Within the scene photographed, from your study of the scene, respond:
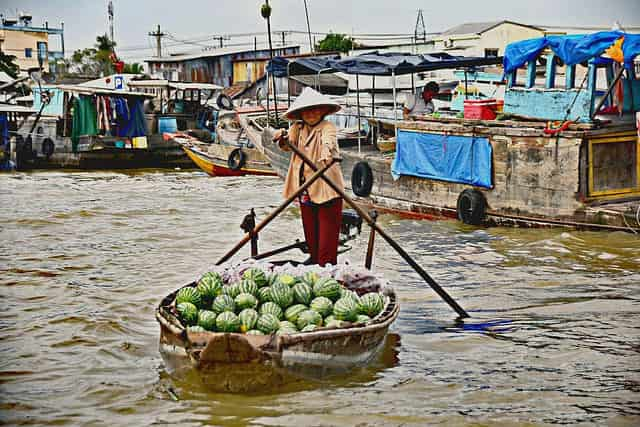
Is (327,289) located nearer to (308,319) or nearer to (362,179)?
(308,319)

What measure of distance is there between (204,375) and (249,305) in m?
0.51

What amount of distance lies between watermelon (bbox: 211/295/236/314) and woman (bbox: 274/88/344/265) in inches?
59.2

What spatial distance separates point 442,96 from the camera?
20578mm

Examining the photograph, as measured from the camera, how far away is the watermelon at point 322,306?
461 centimetres

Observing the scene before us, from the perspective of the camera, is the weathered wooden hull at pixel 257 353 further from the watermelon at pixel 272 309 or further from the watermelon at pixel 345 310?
the watermelon at pixel 272 309

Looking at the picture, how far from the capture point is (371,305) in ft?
15.8

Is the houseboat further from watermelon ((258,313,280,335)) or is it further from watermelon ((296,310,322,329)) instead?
watermelon ((258,313,280,335))

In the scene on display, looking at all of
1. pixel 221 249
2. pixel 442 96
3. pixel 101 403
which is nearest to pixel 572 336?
pixel 101 403

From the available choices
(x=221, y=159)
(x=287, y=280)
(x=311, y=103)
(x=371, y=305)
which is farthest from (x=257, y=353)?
(x=221, y=159)

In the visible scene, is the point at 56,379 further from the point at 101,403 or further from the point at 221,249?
the point at 221,249

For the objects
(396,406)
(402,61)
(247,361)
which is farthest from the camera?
(402,61)

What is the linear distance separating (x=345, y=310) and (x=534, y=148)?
241 inches

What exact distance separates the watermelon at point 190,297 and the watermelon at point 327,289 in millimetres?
719

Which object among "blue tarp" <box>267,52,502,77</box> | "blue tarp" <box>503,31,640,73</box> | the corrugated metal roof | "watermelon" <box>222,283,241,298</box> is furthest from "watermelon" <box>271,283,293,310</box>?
the corrugated metal roof
